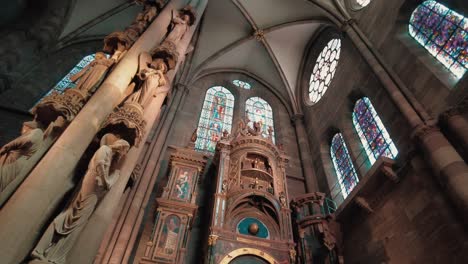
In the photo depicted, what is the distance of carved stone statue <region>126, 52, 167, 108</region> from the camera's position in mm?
4148

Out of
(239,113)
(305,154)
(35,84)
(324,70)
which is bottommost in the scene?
(305,154)

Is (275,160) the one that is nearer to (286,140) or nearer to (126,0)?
(286,140)

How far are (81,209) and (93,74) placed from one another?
85.5 inches

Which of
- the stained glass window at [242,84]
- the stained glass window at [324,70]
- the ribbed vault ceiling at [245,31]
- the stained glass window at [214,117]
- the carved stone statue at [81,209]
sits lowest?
the carved stone statue at [81,209]

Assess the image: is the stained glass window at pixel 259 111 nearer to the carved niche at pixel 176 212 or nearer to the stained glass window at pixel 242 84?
the stained glass window at pixel 242 84

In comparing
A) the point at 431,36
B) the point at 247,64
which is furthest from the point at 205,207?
the point at 247,64

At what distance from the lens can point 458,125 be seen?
15.8 feet

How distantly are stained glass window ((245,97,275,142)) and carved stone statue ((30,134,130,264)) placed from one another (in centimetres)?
899

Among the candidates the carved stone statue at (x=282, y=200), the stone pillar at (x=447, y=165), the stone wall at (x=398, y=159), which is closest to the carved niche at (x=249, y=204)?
the carved stone statue at (x=282, y=200)

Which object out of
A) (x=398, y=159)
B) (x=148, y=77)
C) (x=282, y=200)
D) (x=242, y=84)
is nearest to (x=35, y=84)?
(x=148, y=77)

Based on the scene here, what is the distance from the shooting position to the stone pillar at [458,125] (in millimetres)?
4711

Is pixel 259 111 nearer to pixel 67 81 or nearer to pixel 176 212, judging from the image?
pixel 176 212

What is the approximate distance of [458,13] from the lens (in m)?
6.23

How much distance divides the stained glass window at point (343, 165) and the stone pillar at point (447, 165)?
3.14m
